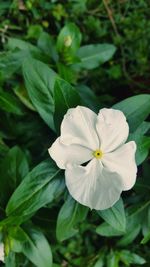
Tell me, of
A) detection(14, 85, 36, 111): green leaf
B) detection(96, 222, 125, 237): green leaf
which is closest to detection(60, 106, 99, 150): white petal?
detection(96, 222, 125, 237): green leaf

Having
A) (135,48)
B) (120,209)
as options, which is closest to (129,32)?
(135,48)

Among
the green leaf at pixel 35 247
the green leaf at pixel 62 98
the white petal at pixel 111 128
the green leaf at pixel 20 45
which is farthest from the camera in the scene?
the green leaf at pixel 20 45

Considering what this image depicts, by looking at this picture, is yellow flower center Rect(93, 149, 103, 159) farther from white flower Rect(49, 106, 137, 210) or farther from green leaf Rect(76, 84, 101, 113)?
green leaf Rect(76, 84, 101, 113)

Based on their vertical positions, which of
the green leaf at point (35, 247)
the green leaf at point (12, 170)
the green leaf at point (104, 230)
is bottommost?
the green leaf at point (104, 230)

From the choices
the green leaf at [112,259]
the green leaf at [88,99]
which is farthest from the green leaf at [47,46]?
the green leaf at [112,259]

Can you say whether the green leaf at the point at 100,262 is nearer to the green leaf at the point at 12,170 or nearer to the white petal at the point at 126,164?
the green leaf at the point at 12,170

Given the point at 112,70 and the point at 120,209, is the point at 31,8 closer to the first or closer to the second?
the point at 112,70
